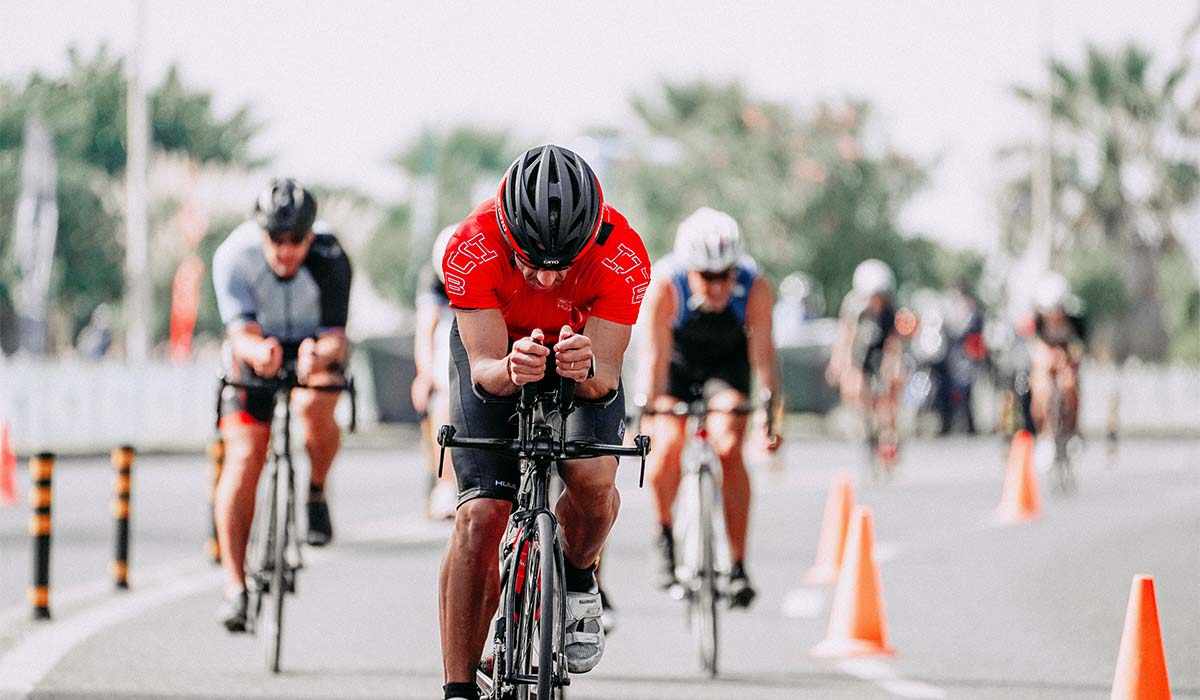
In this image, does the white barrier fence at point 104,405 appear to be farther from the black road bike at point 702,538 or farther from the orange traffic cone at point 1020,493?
the black road bike at point 702,538

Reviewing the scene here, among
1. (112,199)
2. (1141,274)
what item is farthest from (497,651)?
(1141,274)

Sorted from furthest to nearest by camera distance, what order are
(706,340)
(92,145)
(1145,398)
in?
(1145,398) < (92,145) < (706,340)

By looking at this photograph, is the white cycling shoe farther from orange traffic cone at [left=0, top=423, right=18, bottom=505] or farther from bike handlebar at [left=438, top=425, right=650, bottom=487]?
orange traffic cone at [left=0, top=423, right=18, bottom=505]

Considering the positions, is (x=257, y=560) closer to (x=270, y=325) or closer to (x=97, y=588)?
(x=270, y=325)

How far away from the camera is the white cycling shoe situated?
6410 millimetres

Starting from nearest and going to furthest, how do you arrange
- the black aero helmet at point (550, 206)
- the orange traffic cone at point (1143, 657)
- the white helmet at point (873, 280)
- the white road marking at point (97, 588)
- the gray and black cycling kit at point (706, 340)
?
the black aero helmet at point (550, 206), the orange traffic cone at point (1143, 657), the gray and black cycling kit at point (706, 340), the white road marking at point (97, 588), the white helmet at point (873, 280)

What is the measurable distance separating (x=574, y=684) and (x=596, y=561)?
2.05m

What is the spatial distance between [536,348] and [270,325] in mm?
3913

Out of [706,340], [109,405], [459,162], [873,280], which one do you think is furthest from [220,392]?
[459,162]

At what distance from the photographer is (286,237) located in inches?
373

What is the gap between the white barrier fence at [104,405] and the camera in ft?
81.7

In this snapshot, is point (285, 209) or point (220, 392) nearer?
point (220, 392)

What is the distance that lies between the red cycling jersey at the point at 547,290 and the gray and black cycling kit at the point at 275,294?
10.2 feet

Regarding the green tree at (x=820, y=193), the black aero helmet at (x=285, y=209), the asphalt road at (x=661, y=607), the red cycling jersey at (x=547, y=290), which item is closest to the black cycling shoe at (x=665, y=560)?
the asphalt road at (x=661, y=607)
